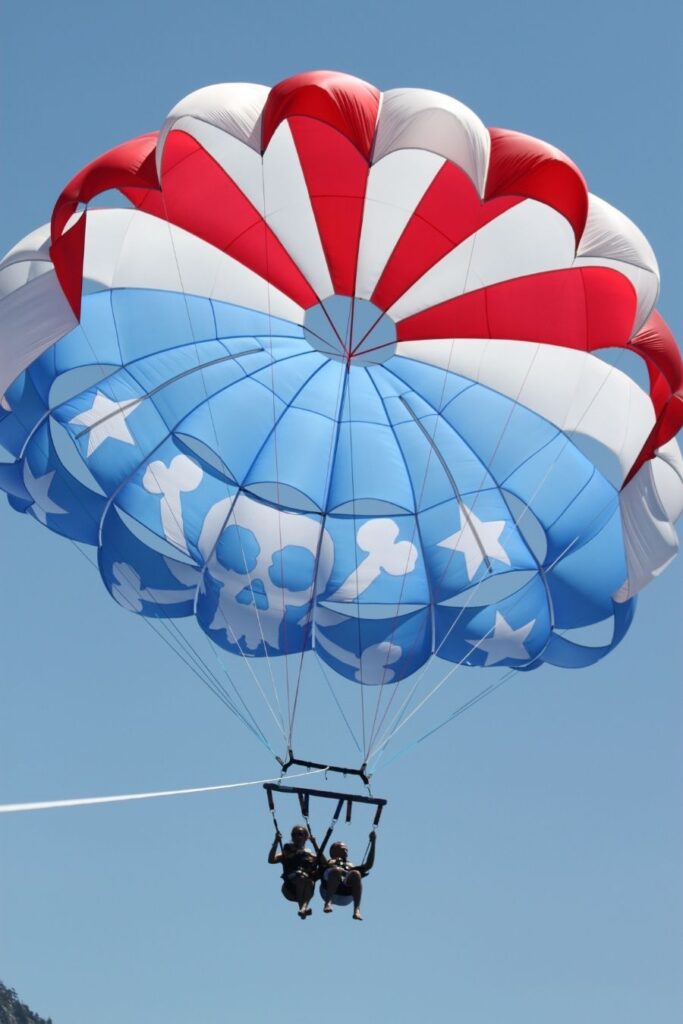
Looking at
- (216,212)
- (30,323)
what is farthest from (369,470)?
(30,323)

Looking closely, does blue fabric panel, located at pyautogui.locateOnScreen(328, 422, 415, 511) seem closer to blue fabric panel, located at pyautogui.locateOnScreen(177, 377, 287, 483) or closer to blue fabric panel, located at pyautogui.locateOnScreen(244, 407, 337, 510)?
blue fabric panel, located at pyautogui.locateOnScreen(244, 407, 337, 510)

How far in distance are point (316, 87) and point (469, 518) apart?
384 centimetres

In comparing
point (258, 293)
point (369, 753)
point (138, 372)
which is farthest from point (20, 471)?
point (369, 753)

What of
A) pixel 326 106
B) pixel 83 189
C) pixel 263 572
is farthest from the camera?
pixel 263 572

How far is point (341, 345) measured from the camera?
1397 centimetres

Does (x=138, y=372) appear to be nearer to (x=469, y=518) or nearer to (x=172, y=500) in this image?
(x=172, y=500)

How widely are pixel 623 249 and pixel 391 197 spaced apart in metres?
1.91

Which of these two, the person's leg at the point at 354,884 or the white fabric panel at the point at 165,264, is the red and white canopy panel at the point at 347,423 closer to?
the white fabric panel at the point at 165,264

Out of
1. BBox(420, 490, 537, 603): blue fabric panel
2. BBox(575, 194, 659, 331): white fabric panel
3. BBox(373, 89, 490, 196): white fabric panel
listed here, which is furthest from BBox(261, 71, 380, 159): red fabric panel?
BBox(420, 490, 537, 603): blue fabric panel

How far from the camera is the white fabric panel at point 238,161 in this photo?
1309cm

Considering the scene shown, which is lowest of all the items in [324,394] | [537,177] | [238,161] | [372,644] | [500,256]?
[372,644]

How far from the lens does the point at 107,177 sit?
11.9 m

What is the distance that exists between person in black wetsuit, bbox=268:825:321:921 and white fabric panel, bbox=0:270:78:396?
361 cm

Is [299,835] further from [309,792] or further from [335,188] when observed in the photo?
[335,188]
